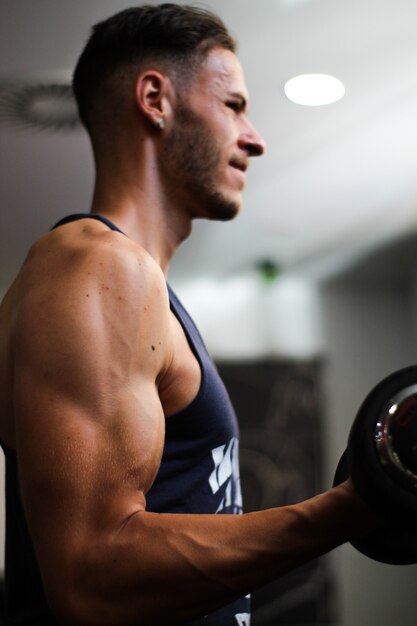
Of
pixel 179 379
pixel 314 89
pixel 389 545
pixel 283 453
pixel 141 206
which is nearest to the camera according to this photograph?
pixel 389 545

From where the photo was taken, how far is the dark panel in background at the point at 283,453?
4020 millimetres

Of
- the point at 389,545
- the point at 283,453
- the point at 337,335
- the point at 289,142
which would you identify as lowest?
the point at 283,453

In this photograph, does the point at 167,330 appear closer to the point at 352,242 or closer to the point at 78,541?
the point at 78,541

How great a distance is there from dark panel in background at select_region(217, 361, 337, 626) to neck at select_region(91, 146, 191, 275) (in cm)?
307

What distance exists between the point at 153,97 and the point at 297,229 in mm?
2782

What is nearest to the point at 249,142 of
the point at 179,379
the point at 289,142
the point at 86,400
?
the point at 179,379

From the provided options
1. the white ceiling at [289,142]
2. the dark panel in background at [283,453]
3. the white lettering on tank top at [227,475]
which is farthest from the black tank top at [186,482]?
the dark panel in background at [283,453]

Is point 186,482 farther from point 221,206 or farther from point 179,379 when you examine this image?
point 221,206

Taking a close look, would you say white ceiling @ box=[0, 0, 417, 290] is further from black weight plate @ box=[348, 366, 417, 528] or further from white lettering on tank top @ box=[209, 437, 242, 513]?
black weight plate @ box=[348, 366, 417, 528]

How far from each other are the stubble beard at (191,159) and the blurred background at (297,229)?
1425mm

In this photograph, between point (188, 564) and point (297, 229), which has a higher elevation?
point (297, 229)

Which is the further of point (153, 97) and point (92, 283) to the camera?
point (153, 97)

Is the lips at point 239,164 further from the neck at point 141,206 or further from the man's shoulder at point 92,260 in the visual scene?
the man's shoulder at point 92,260

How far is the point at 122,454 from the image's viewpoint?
0.68 meters
